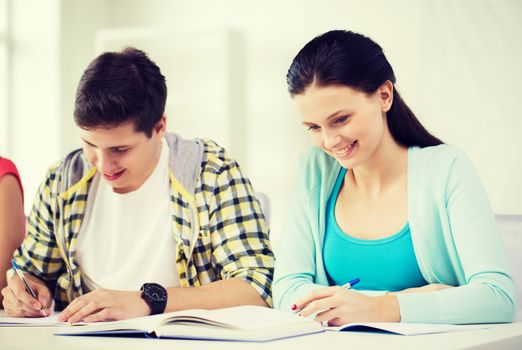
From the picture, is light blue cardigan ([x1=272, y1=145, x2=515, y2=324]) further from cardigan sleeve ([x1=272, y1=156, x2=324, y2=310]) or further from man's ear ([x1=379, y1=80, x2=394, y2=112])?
man's ear ([x1=379, y1=80, x2=394, y2=112])

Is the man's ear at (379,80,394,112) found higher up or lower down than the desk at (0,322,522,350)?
higher up

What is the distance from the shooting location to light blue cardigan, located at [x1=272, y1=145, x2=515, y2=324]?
153 cm

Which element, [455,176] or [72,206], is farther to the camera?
[72,206]

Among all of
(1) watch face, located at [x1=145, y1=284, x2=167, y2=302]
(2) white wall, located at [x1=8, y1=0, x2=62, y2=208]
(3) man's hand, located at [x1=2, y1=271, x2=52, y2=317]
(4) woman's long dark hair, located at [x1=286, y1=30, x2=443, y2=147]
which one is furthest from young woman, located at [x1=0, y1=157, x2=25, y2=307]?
(2) white wall, located at [x1=8, y1=0, x2=62, y2=208]

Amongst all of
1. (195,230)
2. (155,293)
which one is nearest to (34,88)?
(195,230)

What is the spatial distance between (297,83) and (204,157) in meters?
0.42

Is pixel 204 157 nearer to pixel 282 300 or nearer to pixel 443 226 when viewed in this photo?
pixel 282 300

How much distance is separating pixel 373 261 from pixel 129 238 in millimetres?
626

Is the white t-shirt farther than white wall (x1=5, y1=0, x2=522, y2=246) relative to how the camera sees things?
No

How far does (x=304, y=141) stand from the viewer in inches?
174

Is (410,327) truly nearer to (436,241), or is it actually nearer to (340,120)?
(436,241)

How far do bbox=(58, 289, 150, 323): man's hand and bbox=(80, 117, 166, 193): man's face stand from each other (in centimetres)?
36

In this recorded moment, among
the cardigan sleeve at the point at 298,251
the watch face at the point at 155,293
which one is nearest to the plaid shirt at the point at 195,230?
the cardigan sleeve at the point at 298,251

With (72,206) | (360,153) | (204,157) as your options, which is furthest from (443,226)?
(72,206)
